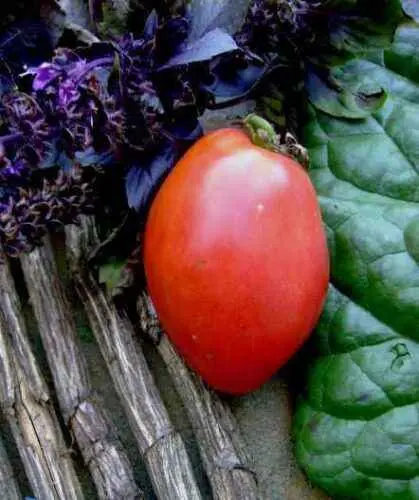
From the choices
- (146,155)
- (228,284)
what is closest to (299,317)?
(228,284)

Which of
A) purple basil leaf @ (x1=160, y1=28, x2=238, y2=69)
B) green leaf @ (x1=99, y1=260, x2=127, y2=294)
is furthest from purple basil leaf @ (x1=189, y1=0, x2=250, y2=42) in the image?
green leaf @ (x1=99, y1=260, x2=127, y2=294)

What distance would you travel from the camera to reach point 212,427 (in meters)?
1.12

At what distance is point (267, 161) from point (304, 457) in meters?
0.32

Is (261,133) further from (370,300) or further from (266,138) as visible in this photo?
(370,300)

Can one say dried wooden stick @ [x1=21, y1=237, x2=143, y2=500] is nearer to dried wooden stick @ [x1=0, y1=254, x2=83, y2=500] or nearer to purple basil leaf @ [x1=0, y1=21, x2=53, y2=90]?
dried wooden stick @ [x1=0, y1=254, x2=83, y2=500]

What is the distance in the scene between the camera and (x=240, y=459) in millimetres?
1110

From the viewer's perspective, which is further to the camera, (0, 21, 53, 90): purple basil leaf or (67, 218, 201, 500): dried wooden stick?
(0, 21, 53, 90): purple basil leaf

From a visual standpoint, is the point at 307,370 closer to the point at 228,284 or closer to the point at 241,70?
the point at 228,284

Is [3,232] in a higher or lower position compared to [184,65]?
lower

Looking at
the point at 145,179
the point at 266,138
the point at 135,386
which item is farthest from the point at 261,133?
the point at 135,386

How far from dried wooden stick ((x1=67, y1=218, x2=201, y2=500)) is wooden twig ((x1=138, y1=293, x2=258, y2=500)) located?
0.07 ft

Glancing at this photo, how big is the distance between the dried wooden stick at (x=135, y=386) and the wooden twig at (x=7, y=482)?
0.14 meters

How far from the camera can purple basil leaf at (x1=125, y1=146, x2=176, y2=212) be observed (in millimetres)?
1111

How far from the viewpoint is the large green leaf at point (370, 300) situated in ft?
3.63
